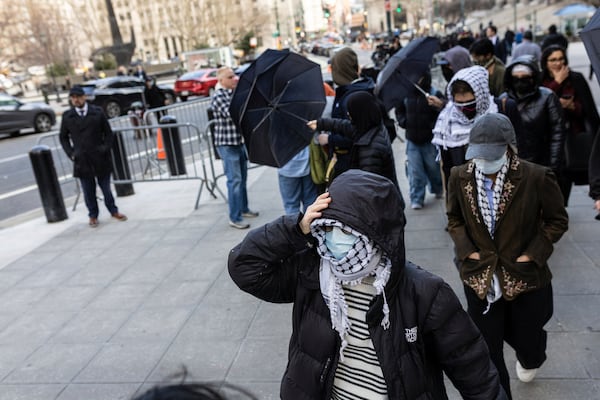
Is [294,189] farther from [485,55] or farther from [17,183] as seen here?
[17,183]

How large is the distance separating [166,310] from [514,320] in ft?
10.2

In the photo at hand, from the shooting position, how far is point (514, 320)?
3223 millimetres

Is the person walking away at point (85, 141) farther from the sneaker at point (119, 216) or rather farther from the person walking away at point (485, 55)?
the person walking away at point (485, 55)

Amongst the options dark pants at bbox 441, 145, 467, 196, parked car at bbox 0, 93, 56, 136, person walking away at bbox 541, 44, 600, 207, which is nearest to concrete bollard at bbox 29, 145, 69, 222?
dark pants at bbox 441, 145, 467, 196

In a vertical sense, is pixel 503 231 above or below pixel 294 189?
above

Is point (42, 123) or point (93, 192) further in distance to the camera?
point (42, 123)

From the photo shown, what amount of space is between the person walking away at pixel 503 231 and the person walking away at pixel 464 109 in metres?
1.55

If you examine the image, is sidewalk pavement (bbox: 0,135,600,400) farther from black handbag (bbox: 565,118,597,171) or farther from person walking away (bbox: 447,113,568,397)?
black handbag (bbox: 565,118,597,171)

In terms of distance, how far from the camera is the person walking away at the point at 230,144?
275 inches

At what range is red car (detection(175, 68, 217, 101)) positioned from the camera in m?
27.5

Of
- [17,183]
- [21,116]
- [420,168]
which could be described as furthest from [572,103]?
[21,116]

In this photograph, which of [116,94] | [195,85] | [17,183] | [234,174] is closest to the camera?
[234,174]

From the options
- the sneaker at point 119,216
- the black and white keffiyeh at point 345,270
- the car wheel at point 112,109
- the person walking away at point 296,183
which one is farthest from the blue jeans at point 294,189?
the car wheel at point 112,109

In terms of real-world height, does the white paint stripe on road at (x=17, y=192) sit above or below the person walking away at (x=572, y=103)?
below
